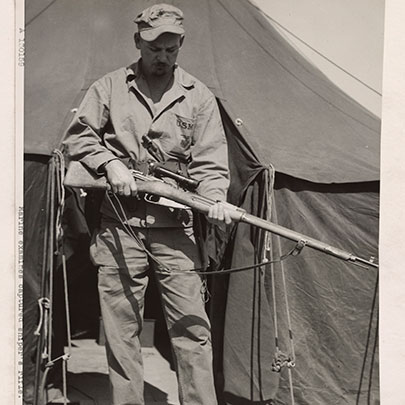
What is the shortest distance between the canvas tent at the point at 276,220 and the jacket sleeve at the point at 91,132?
141mm

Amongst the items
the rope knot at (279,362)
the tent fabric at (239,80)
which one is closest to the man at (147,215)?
the tent fabric at (239,80)

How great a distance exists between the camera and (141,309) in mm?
4180

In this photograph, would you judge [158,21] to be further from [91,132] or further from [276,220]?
[276,220]

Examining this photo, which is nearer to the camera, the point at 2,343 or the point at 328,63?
the point at 2,343

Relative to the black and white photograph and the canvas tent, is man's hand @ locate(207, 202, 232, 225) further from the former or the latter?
the canvas tent

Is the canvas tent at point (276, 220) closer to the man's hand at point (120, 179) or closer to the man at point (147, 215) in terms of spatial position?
the man at point (147, 215)

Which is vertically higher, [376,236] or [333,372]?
[376,236]

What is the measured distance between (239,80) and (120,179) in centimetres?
75

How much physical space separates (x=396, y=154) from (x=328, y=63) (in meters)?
0.53

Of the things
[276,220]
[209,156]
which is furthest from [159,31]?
[276,220]

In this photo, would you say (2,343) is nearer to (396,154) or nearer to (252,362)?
(252,362)

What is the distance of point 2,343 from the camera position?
420 centimetres

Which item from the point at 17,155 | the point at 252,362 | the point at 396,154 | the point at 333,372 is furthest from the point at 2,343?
the point at 396,154

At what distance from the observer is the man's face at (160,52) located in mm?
4113
